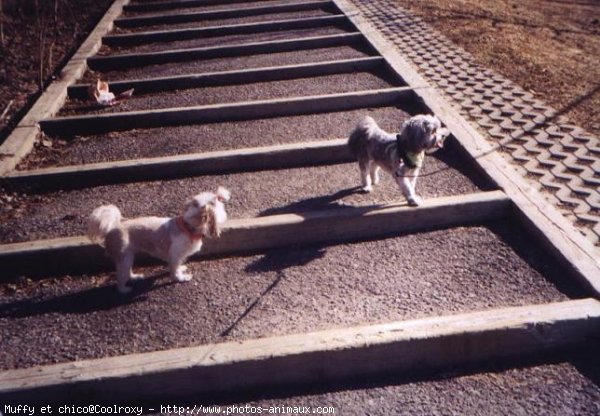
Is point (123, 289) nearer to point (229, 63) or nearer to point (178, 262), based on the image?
point (178, 262)

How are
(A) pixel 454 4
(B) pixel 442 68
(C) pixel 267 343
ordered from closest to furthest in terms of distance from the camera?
1. (C) pixel 267 343
2. (B) pixel 442 68
3. (A) pixel 454 4

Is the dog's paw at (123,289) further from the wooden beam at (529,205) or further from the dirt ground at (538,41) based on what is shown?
the dirt ground at (538,41)

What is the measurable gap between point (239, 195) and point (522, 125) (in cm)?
378

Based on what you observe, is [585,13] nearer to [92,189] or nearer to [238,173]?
[238,173]

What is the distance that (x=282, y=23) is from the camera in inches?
376

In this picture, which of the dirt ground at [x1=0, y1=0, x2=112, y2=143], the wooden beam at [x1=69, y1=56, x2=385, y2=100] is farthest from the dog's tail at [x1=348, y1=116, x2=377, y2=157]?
the dirt ground at [x1=0, y1=0, x2=112, y2=143]

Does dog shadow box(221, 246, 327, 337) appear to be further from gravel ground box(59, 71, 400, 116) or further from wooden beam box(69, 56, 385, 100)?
wooden beam box(69, 56, 385, 100)

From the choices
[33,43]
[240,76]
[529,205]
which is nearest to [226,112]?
[240,76]

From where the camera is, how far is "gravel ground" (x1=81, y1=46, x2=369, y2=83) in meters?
7.96

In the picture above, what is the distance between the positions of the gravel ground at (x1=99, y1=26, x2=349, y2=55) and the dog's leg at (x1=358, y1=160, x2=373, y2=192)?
16.9 ft

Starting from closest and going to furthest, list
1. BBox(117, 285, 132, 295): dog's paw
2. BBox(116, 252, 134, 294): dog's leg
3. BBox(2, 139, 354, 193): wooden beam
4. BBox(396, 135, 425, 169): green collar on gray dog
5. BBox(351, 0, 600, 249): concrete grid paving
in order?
BBox(116, 252, 134, 294): dog's leg → BBox(117, 285, 132, 295): dog's paw → BBox(396, 135, 425, 169): green collar on gray dog → BBox(351, 0, 600, 249): concrete grid paving → BBox(2, 139, 354, 193): wooden beam

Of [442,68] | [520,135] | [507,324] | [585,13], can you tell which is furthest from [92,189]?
[585,13]

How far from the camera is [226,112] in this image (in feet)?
21.3

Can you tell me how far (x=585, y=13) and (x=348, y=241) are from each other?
10767 millimetres
